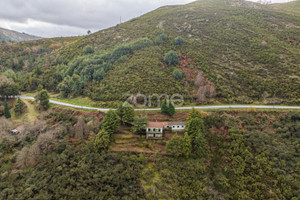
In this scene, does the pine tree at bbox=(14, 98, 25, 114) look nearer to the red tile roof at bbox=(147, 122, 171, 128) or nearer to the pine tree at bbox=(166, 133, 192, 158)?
the red tile roof at bbox=(147, 122, 171, 128)

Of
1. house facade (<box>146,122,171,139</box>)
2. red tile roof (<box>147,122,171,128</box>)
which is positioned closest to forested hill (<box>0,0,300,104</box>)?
red tile roof (<box>147,122,171,128</box>)

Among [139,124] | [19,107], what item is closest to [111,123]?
[139,124]

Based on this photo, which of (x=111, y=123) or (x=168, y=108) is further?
(x=168, y=108)

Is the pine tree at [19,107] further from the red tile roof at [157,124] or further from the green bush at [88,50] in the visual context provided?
the red tile roof at [157,124]

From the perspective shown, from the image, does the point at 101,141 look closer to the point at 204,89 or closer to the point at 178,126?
the point at 178,126

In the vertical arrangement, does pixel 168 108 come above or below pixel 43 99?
below

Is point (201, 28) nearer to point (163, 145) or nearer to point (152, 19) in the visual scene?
point (152, 19)
